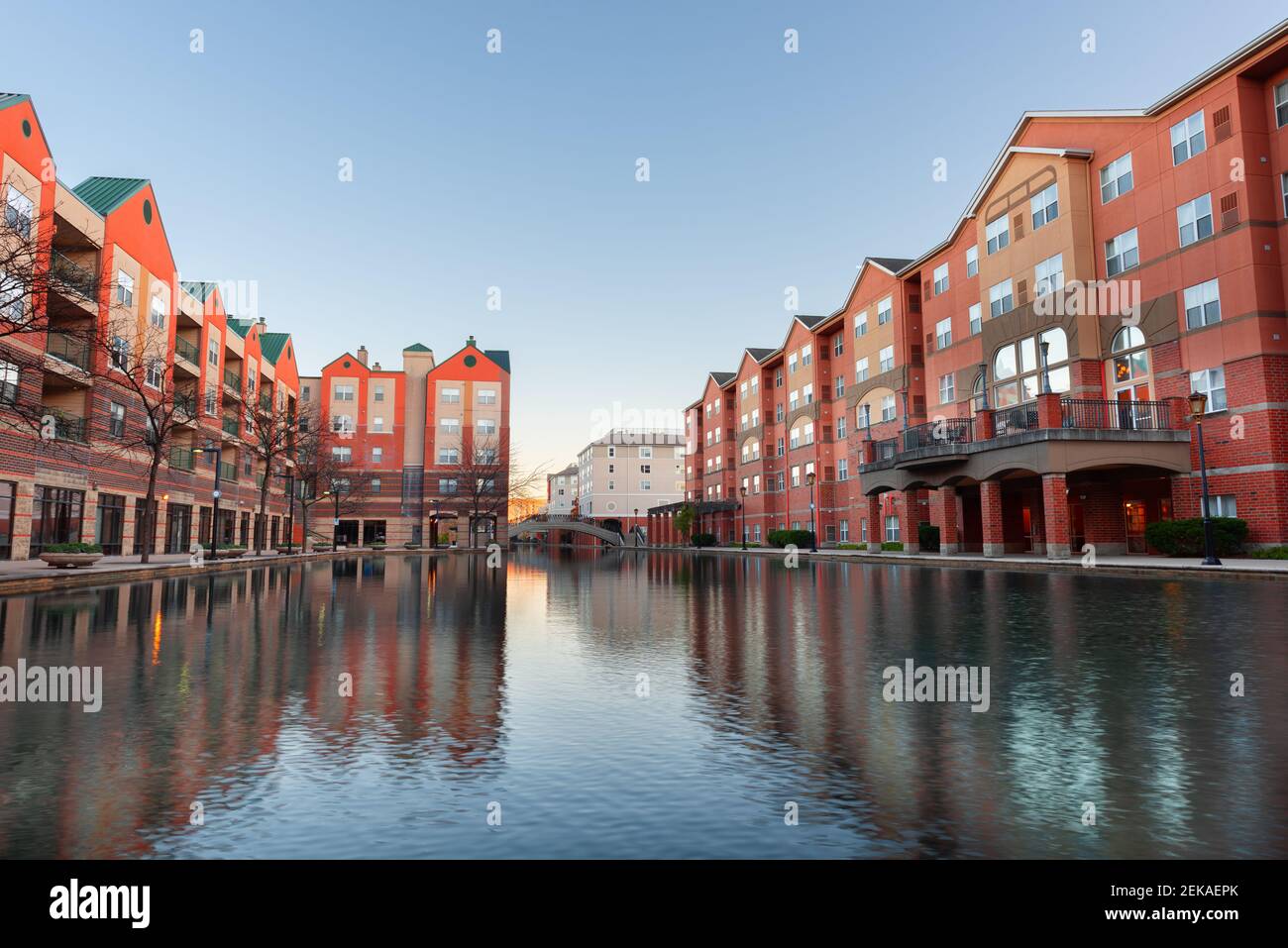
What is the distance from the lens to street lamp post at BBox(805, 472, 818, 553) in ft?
175

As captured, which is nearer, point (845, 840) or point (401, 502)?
point (845, 840)

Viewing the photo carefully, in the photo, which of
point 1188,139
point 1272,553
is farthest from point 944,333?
point 1272,553

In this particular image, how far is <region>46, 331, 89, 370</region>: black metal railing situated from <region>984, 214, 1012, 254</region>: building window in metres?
42.8

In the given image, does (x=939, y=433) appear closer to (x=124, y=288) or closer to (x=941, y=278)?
(x=941, y=278)

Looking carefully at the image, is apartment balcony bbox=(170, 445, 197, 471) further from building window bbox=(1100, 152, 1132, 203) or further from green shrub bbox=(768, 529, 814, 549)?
building window bbox=(1100, 152, 1132, 203)

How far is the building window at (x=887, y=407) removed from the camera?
50.3 meters

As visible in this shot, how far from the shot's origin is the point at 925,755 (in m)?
5.04

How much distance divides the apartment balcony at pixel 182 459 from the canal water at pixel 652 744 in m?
38.4

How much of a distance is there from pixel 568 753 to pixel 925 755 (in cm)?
233

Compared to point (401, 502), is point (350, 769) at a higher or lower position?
lower
